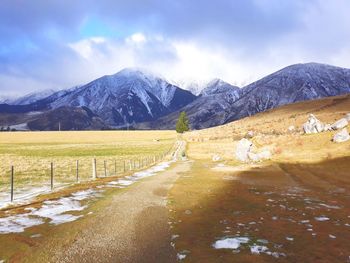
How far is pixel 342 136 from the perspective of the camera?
164ft

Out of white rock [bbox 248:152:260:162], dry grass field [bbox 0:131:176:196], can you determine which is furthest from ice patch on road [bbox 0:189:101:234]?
white rock [bbox 248:152:260:162]

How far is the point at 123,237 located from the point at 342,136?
43.9m

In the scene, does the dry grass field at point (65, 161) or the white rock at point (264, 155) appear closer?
the dry grass field at point (65, 161)

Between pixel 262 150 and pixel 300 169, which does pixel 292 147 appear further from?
pixel 300 169

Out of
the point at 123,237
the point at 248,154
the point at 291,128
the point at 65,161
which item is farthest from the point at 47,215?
the point at 291,128

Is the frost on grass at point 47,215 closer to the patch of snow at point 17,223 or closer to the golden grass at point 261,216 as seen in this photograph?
the patch of snow at point 17,223

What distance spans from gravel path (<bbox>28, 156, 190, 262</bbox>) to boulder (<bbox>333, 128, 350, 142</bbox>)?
3718cm

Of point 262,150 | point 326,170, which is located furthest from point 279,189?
point 262,150

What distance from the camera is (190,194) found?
24000 millimetres

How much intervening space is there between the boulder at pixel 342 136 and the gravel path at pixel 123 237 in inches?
1464

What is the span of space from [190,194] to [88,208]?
24.4 feet

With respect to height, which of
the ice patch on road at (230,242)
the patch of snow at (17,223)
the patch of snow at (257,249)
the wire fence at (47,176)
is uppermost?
the wire fence at (47,176)

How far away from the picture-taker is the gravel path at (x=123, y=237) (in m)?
11.7

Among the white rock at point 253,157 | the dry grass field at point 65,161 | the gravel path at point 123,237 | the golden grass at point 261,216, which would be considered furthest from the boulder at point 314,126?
the gravel path at point 123,237
